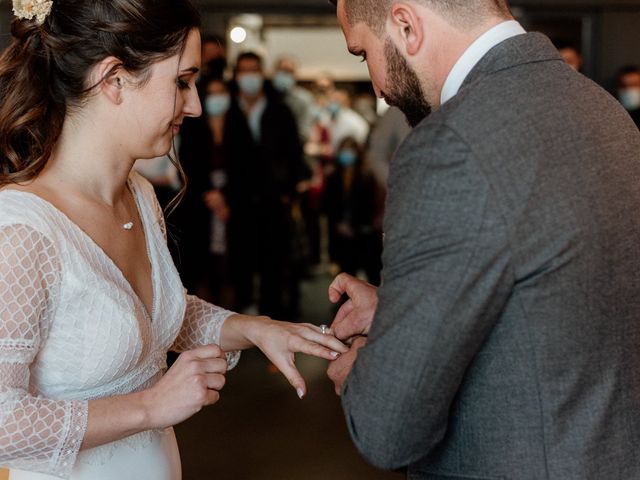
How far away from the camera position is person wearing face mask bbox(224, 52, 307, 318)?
5.87 meters

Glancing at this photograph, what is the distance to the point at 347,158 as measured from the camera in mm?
7375

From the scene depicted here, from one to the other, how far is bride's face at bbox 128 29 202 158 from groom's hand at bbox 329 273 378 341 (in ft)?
1.54

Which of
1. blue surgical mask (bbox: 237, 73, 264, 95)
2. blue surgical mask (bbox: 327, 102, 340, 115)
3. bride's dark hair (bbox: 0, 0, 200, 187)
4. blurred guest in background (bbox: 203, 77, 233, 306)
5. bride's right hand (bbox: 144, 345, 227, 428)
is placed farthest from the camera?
blue surgical mask (bbox: 327, 102, 340, 115)

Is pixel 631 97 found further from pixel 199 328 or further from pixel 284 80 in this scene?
pixel 199 328

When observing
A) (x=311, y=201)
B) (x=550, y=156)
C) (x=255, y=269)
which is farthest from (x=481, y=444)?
(x=311, y=201)

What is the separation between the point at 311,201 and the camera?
7906 millimetres

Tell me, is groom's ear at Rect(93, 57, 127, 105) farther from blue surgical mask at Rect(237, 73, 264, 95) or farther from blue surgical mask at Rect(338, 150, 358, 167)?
blue surgical mask at Rect(338, 150, 358, 167)

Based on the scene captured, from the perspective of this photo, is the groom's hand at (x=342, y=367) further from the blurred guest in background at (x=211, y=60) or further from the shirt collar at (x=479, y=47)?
the blurred guest in background at (x=211, y=60)

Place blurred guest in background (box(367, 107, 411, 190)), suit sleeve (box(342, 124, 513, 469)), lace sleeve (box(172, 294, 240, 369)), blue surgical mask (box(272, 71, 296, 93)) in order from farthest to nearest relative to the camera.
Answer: blue surgical mask (box(272, 71, 296, 93)) < blurred guest in background (box(367, 107, 411, 190)) < lace sleeve (box(172, 294, 240, 369)) < suit sleeve (box(342, 124, 513, 469))

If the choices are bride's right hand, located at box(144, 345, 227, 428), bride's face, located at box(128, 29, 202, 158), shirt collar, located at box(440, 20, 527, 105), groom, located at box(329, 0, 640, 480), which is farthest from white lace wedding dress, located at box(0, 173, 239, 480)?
shirt collar, located at box(440, 20, 527, 105)

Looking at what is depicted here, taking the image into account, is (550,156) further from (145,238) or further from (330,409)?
(330,409)

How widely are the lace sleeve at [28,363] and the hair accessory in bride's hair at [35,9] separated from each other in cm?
44

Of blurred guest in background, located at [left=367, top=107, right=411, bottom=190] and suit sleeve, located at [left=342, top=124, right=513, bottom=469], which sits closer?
suit sleeve, located at [left=342, top=124, right=513, bottom=469]

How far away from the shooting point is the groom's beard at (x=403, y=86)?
1.46m
